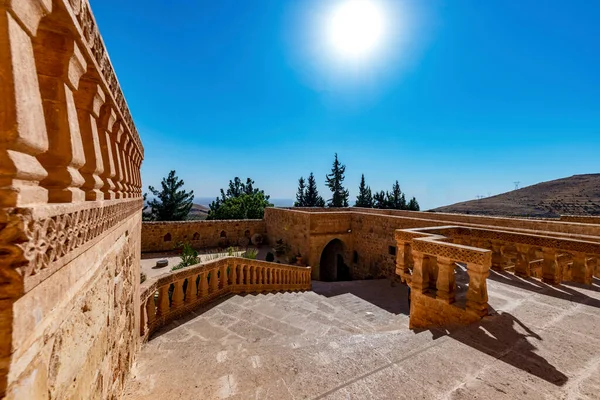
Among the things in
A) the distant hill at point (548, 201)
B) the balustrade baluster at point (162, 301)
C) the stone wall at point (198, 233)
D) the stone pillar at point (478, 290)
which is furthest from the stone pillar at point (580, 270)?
the distant hill at point (548, 201)

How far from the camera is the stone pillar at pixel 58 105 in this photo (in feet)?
3.47

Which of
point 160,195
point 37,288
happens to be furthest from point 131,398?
point 160,195

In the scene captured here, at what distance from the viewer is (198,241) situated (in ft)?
50.1

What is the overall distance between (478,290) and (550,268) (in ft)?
7.65

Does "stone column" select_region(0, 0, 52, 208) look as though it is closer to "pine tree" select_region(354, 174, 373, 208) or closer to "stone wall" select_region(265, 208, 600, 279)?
"stone wall" select_region(265, 208, 600, 279)

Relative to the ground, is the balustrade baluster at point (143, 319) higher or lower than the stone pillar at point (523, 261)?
lower

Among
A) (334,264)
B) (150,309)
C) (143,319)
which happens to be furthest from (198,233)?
(143,319)

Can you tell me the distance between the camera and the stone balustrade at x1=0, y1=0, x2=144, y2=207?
2.57 ft

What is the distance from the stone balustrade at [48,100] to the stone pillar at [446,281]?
4240 millimetres

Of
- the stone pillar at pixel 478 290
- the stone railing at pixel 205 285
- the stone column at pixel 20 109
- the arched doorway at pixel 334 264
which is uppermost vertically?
the stone column at pixel 20 109

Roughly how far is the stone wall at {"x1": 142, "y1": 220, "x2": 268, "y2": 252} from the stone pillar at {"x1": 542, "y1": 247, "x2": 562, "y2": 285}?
46.9ft

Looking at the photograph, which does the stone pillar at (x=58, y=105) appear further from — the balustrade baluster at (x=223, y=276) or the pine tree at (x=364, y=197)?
the pine tree at (x=364, y=197)

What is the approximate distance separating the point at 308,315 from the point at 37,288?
19.9 ft

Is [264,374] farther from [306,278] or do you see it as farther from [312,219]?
[312,219]
